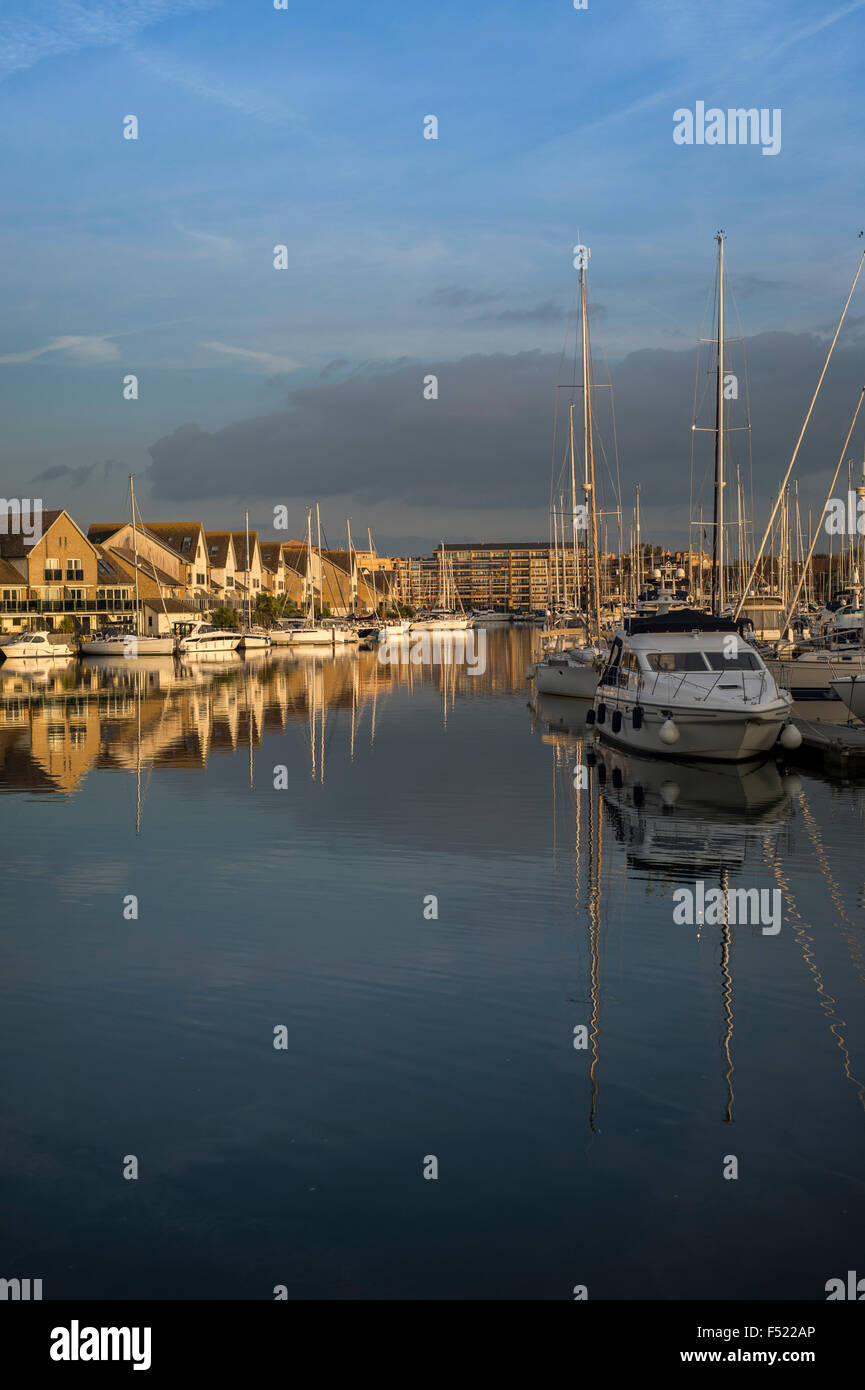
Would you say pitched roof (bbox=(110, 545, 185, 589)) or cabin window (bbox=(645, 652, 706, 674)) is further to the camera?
pitched roof (bbox=(110, 545, 185, 589))

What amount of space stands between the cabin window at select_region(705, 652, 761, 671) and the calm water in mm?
5615

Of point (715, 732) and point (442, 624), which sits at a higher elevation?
point (442, 624)

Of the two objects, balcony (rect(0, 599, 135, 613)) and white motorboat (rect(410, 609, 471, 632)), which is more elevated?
balcony (rect(0, 599, 135, 613))

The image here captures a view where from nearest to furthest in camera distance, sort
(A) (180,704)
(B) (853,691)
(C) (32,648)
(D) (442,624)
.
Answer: (B) (853,691) < (A) (180,704) < (C) (32,648) < (D) (442,624)

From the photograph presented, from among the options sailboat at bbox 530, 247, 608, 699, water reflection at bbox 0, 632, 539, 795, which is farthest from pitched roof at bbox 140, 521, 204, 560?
sailboat at bbox 530, 247, 608, 699

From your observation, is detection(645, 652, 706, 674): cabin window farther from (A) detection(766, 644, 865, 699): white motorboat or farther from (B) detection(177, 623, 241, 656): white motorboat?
(B) detection(177, 623, 241, 656): white motorboat

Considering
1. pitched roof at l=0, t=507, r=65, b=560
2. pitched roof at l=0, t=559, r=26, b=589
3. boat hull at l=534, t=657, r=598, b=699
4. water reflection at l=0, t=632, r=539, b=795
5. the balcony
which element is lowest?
water reflection at l=0, t=632, r=539, b=795

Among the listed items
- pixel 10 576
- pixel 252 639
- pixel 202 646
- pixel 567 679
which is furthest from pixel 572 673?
pixel 10 576

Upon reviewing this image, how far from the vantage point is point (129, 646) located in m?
97.4

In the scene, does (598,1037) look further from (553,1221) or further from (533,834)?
(533,834)

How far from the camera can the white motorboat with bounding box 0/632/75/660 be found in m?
93.4

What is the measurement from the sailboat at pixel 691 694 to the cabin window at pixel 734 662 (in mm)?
23

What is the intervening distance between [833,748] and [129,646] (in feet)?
251

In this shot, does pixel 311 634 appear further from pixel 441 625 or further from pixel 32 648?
pixel 441 625
